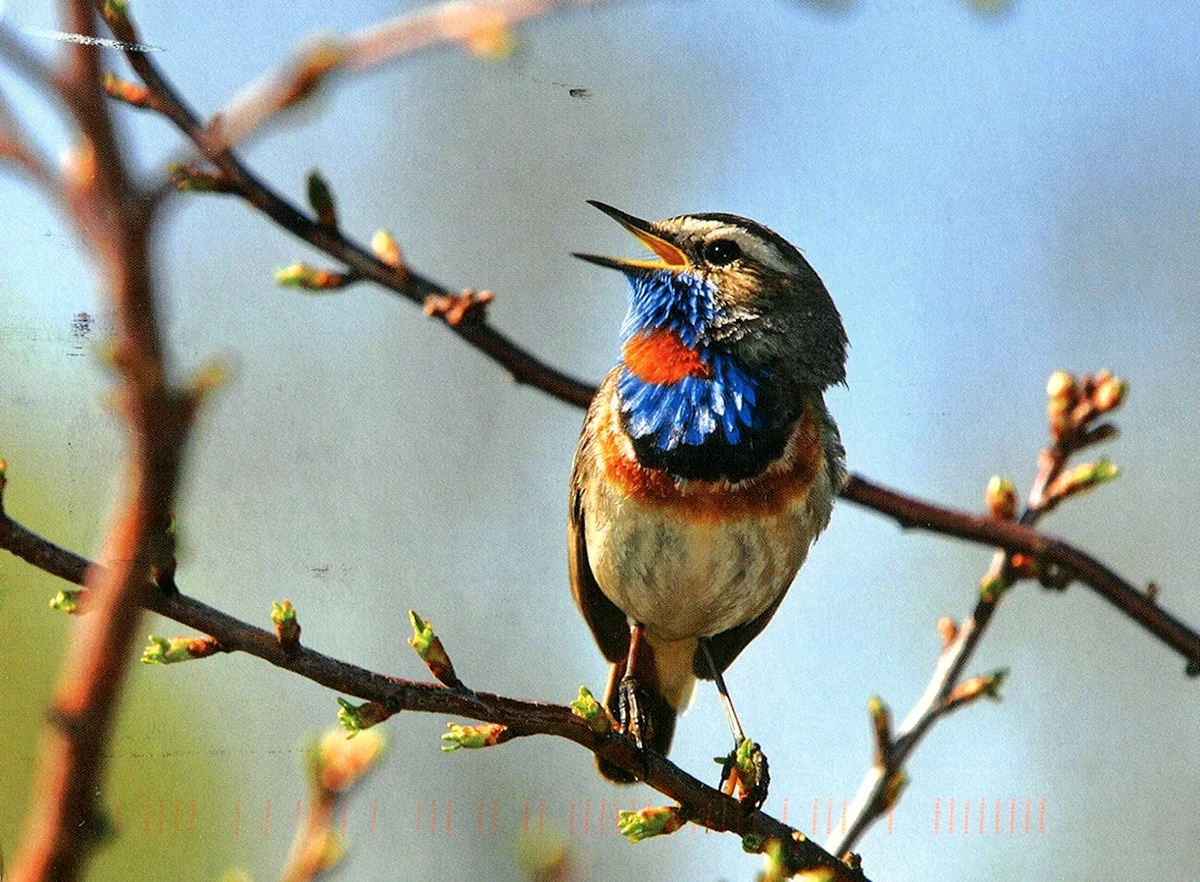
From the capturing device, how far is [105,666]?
0.89m

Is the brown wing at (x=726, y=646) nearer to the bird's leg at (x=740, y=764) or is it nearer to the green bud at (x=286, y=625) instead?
the bird's leg at (x=740, y=764)

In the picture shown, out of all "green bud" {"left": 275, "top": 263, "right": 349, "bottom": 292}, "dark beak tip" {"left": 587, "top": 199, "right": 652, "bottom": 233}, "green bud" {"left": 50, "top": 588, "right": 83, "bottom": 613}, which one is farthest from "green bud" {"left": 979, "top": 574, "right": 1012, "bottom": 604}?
"green bud" {"left": 50, "top": 588, "right": 83, "bottom": 613}

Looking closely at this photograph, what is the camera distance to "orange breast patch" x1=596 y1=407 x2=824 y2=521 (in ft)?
9.09

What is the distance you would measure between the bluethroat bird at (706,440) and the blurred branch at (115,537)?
1784 mm

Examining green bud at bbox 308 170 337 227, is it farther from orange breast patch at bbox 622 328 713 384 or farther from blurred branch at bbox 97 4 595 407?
orange breast patch at bbox 622 328 713 384

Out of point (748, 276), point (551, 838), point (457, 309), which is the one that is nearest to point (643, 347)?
point (748, 276)

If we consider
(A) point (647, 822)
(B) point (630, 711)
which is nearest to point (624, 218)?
(B) point (630, 711)

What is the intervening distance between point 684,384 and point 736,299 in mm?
243

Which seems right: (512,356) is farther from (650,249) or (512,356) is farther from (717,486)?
(650,249)

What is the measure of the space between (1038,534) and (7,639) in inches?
70.3

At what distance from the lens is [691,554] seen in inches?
109

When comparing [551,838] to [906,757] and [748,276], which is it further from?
[748,276]

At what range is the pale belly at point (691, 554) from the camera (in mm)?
2771

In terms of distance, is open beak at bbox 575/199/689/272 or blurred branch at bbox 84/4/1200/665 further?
open beak at bbox 575/199/689/272
